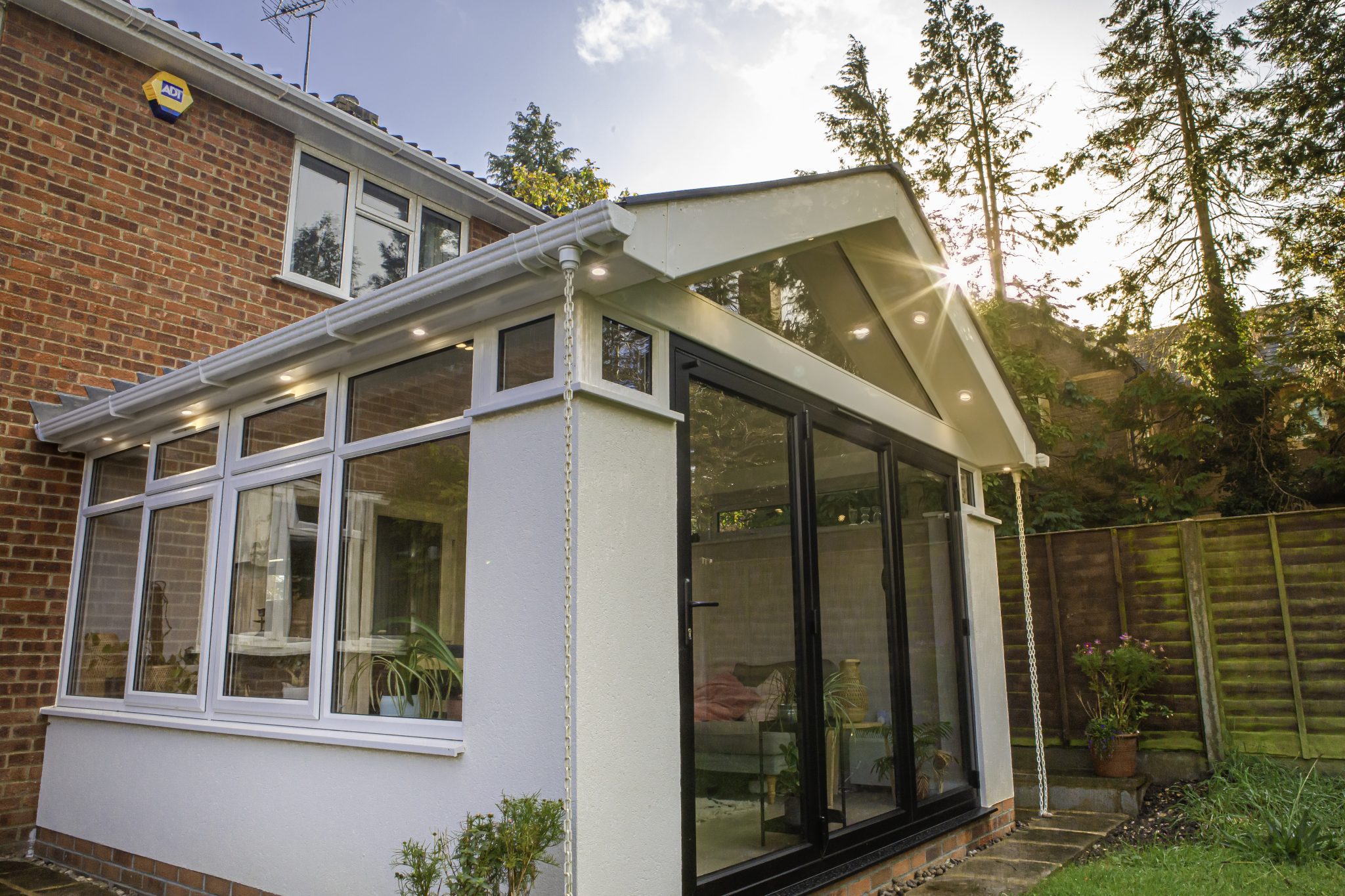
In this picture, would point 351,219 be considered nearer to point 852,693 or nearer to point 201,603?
point 201,603

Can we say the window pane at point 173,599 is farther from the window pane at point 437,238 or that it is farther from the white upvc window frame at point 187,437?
the window pane at point 437,238

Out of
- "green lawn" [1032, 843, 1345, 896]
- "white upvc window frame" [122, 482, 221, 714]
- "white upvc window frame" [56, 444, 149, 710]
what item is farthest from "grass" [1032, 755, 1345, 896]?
"white upvc window frame" [56, 444, 149, 710]

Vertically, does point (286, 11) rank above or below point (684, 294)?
above

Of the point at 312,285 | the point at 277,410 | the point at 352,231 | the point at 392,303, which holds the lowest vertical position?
the point at 277,410

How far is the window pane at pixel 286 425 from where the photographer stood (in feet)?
14.0

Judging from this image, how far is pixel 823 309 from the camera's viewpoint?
4.86m

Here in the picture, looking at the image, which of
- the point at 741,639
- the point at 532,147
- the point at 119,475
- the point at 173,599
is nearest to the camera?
the point at 741,639

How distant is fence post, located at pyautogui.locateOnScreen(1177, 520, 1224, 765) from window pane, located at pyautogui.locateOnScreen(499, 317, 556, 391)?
5.95 meters

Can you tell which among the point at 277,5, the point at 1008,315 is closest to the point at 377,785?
the point at 277,5

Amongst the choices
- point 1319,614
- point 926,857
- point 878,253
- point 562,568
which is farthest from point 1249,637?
point 562,568

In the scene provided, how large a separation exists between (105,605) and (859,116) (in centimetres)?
1375

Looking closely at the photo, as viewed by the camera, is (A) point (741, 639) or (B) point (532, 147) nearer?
(A) point (741, 639)

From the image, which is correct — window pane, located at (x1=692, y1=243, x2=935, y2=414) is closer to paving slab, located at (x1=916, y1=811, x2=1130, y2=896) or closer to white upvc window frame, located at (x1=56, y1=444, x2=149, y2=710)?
paving slab, located at (x1=916, y1=811, x2=1130, y2=896)

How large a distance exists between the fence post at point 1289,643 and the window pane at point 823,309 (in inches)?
125
